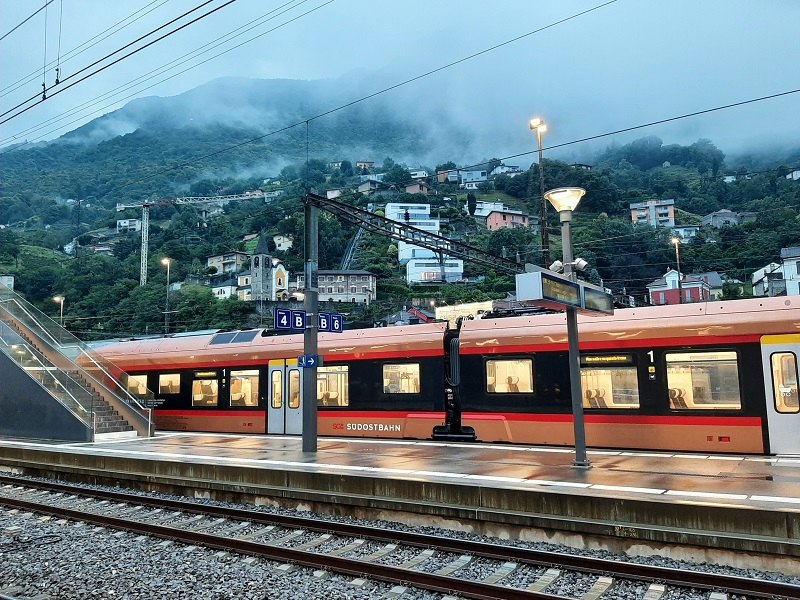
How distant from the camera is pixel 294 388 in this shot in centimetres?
1883

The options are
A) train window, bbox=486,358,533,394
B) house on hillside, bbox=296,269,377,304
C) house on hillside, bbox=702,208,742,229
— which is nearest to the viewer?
train window, bbox=486,358,533,394

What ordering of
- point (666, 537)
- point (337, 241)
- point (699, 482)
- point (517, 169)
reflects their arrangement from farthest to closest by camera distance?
point (517, 169) < point (337, 241) < point (699, 482) < point (666, 537)

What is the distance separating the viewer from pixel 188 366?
21.5 m

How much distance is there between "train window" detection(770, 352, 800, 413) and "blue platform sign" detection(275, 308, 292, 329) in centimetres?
1017

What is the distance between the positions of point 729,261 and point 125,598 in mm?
84978

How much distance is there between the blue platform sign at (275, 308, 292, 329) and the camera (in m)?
14.1

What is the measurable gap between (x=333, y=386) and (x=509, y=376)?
5.57 meters

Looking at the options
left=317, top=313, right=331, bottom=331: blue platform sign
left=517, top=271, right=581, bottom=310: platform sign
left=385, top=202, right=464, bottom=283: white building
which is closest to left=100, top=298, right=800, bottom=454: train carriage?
left=317, top=313, right=331, bottom=331: blue platform sign

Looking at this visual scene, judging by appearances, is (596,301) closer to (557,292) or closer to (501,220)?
(557,292)

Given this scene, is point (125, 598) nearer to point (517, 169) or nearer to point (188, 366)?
point (188, 366)

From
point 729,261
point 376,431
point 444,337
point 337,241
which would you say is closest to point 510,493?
point 444,337

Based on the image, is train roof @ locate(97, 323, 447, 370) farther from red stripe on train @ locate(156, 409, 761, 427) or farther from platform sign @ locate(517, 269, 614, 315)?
platform sign @ locate(517, 269, 614, 315)

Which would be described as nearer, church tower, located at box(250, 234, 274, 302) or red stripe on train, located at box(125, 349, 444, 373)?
red stripe on train, located at box(125, 349, 444, 373)

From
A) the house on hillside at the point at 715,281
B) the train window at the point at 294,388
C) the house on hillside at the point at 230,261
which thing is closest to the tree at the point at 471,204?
the house on hillside at the point at 230,261
